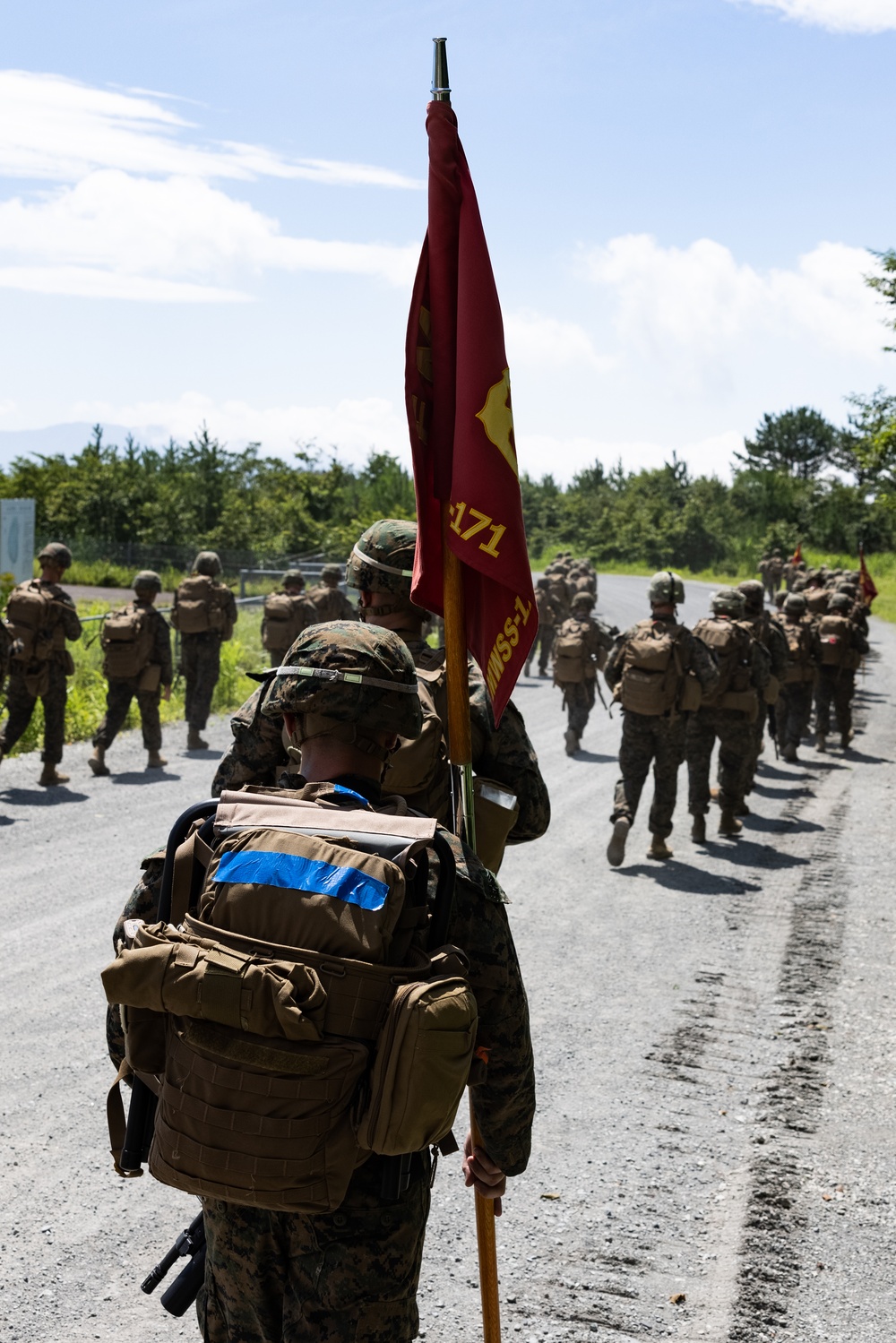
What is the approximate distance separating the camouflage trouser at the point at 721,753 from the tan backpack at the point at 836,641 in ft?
15.7

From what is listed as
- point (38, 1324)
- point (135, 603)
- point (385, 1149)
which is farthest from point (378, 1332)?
point (135, 603)

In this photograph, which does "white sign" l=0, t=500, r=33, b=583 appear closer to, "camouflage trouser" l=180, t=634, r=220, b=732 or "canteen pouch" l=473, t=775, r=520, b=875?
"camouflage trouser" l=180, t=634, r=220, b=732

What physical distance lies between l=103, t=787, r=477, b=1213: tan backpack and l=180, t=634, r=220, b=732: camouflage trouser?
1200cm

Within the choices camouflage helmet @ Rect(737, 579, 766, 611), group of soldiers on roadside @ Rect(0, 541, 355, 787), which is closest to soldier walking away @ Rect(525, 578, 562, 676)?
group of soldiers on roadside @ Rect(0, 541, 355, 787)

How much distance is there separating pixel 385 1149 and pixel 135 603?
1103 cm

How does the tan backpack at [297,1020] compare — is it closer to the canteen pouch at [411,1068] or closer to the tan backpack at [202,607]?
the canteen pouch at [411,1068]

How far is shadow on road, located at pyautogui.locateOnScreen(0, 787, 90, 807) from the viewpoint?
10.9 metres

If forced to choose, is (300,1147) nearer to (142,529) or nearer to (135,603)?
(135,603)

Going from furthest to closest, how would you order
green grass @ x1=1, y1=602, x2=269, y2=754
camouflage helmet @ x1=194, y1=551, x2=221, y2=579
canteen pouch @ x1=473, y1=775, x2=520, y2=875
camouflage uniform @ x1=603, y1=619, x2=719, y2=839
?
1. camouflage helmet @ x1=194, y1=551, x2=221, y2=579
2. green grass @ x1=1, y1=602, x2=269, y2=754
3. camouflage uniform @ x1=603, y1=619, x2=719, y2=839
4. canteen pouch @ x1=473, y1=775, x2=520, y2=875

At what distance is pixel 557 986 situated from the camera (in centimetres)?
705

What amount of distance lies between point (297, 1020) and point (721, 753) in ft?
31.1

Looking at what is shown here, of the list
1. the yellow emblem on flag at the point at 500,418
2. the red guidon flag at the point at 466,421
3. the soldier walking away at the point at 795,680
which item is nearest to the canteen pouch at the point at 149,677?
the soldier walking away at the point at 795,680

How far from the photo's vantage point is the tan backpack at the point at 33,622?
37.7 ft

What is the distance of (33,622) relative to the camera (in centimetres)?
1152
